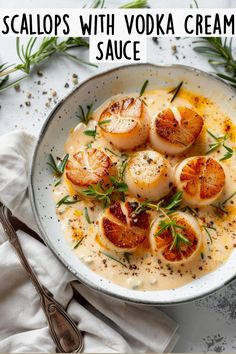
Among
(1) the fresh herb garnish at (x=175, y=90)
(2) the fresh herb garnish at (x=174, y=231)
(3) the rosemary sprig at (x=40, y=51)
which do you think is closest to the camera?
(2) the fresh herb garnish at (x=174, y=231)

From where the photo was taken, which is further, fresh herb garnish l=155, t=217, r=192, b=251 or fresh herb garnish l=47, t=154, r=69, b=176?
fresh herb garnish l=47, t=154, r=69, b=176

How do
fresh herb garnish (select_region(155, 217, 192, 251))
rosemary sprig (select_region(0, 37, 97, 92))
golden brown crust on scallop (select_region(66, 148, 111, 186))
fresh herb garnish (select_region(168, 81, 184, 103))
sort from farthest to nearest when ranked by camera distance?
rosemary sprig (select_region(0, 37, 97, 92)) < fresh herb garnish (select_region(168, 81, 184, 103)) < golden brown crust on scallop (select_region(66, 148, 111, 186)) < fresh herb garnish (select_region(155, 217, 192, 251))

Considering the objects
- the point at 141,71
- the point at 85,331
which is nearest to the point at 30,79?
the point at 141,71

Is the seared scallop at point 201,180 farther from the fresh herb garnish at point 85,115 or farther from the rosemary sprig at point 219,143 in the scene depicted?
the fresh herb garnish at point 85,115

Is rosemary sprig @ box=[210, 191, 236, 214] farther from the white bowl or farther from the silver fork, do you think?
the silver fork

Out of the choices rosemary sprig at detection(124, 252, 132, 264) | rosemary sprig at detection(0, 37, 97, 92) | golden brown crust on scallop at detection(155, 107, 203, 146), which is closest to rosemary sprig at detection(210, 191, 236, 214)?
golden brown crust on scallop at detection(155, 107, 203, 146)

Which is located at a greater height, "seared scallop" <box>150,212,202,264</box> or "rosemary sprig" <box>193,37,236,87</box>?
"rosemary sprig" <box>193,37,236,87</box>

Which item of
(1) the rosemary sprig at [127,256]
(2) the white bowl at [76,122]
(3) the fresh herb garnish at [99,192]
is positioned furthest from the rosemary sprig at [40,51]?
(1) the rosemary sprig at [127,256]
